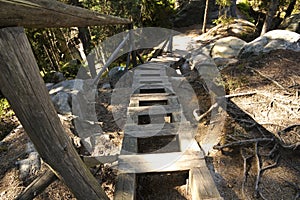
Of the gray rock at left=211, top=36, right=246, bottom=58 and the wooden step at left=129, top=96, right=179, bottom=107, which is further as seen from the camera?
the gray rock at left=211, top=36, right=246, bottom=58

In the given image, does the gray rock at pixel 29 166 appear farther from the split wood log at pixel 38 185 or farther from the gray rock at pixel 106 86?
the gray rock at pixel 106 86

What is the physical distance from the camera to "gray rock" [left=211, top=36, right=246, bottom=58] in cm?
740

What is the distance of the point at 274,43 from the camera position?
20.0 feet

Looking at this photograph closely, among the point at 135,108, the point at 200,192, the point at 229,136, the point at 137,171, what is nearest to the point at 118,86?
the point at 135,108

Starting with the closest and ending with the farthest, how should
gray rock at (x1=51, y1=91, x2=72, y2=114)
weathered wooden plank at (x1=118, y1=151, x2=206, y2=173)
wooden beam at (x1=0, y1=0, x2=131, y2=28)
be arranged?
wooden beam at (x1=0, y1=0, x2=131, y2=28) < weathered wooden plank at (x1=118, y1=151, x2=206, y2=173) < gray rock at (x1=51, y1=91, x2=72, y2=114)

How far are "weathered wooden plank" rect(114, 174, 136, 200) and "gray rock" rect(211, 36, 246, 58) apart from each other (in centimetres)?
673

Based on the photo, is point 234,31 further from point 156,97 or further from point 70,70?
point 70,70

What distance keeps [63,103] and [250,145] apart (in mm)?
4242

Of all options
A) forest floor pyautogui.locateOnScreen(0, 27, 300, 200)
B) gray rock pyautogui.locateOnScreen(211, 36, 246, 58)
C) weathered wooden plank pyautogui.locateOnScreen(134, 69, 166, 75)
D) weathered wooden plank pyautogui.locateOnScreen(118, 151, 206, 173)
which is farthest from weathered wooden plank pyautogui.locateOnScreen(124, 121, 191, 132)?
gray rock pyautogui.locateOnScreen(211, 36, 246, 58)

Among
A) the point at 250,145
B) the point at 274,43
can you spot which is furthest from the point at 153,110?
the point at 274,43

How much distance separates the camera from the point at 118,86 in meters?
6.48

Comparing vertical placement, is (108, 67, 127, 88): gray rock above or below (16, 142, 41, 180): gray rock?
below

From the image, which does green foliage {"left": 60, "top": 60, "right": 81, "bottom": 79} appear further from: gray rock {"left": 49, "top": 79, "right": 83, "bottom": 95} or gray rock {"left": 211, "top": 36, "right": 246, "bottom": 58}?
gray rock {"left": 211, "top": 36, "right": 246, "bottom": 58}

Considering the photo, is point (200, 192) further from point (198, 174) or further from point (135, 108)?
point (135, 108)
